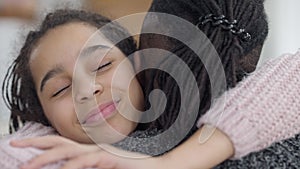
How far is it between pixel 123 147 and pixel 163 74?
85 mm

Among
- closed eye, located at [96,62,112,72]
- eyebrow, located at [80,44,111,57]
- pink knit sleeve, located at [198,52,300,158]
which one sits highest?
eyebrow, located at [80,44,111,57]

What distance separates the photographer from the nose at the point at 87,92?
540mm

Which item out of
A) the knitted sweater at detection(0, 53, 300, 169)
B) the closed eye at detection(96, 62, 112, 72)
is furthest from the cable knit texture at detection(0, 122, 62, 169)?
the closed eye at detection(96, 62, 112, 72)

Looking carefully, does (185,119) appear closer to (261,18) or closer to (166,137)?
(166,137)

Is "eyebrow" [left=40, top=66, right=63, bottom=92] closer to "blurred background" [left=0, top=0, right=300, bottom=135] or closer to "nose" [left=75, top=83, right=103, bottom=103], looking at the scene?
"nose" [left=75, top=83, right=103, bottom=103]

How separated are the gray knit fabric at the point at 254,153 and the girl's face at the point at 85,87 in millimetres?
27

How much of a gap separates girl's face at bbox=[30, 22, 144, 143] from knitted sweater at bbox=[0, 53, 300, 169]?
3cm

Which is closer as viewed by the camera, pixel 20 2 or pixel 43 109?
pixel 43 109

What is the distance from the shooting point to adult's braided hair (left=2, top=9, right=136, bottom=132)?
0.61m

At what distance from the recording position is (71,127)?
1.83 ft

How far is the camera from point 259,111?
51cm

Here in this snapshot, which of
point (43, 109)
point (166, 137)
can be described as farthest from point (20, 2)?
point (166, 137)

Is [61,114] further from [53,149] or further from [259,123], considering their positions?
[259,123]

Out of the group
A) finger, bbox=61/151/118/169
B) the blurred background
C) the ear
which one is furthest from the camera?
the blurred background
